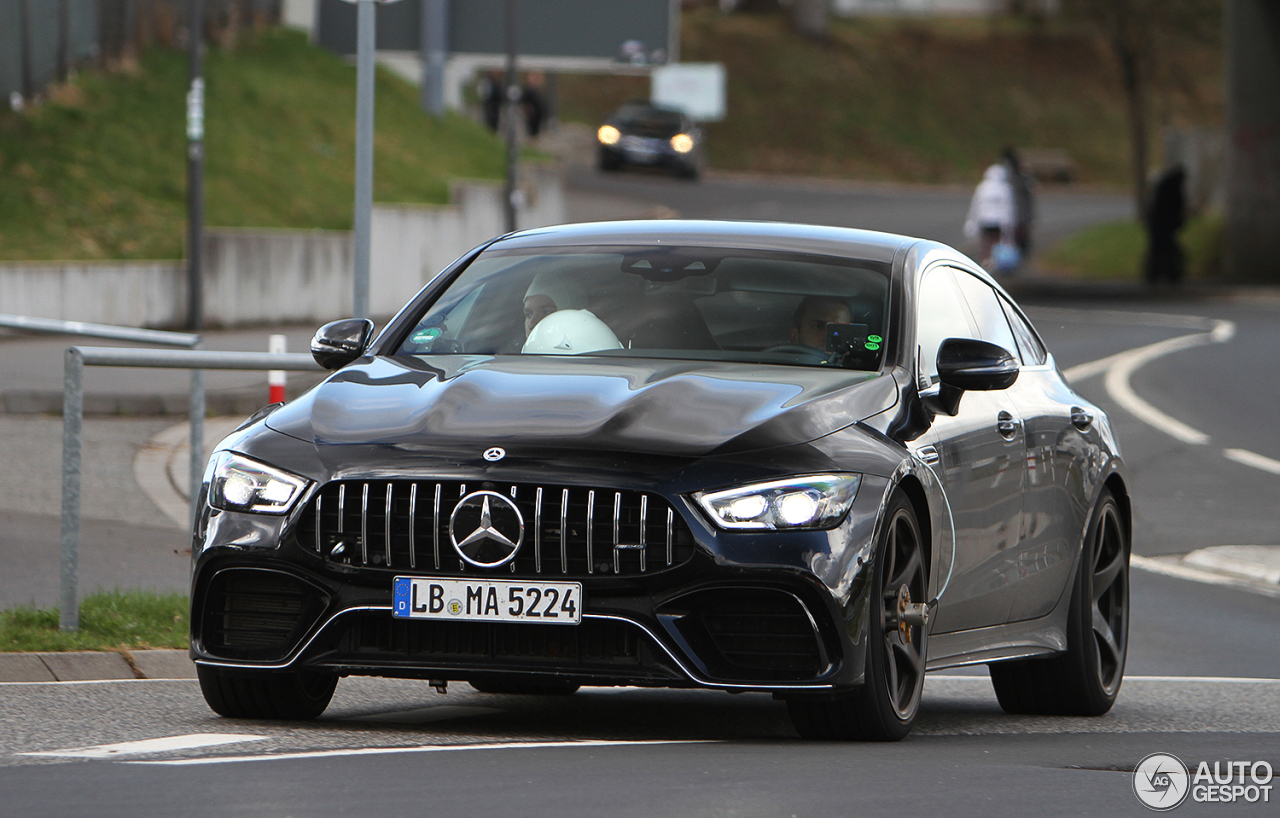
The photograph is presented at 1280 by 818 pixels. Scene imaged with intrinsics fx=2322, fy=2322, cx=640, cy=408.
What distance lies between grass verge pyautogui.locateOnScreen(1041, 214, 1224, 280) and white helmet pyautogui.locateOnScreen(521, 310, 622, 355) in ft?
124

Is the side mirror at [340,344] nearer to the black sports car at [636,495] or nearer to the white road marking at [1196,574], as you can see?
the black sports car at [636,495]

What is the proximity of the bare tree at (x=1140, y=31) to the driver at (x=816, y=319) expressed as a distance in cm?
4378

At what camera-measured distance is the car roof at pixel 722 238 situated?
7.37 metres

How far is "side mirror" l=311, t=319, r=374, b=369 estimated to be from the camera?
7176 millimetres

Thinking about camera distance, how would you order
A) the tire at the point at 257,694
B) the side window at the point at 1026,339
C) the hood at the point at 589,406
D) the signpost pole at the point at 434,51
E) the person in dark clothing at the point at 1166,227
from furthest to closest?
the signpost pole at the point at 434,51, the person in dark clothing at the point at 1166,227, the side window at the point at 1026,339, the tire at the point at 257,694, the hood at the point at 589,406

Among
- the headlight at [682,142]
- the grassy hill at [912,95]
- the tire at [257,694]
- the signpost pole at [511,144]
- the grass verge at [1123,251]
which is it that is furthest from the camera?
the grassy hill at [912,95]

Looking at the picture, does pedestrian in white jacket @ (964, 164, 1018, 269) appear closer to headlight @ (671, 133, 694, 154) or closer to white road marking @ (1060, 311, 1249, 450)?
white road marking @ (1060, 311, 1249, 450)

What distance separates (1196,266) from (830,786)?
40.1 meters

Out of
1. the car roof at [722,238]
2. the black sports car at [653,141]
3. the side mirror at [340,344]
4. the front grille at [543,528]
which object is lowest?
the front grille at [543,528]

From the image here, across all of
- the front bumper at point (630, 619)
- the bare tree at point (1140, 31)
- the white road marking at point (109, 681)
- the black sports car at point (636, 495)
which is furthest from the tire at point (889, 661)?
the bare tree at point (1140, 31)

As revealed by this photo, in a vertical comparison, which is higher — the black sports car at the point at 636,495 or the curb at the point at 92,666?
the black sports car at the point at 636,495

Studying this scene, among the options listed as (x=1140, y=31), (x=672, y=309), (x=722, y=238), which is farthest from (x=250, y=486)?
(x=1140, y=31)

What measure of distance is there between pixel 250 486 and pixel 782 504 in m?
1.43

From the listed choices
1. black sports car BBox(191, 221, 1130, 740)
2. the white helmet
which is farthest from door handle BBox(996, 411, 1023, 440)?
the white helmet
